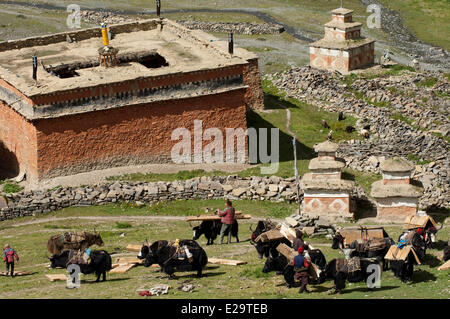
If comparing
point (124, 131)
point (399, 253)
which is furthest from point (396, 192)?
point (124, 131)

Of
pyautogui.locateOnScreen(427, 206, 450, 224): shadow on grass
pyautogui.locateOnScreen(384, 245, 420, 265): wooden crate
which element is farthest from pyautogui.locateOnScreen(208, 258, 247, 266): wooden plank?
pyautogui.locateOnScreen(427, 206, 450, 224): shadow on grass

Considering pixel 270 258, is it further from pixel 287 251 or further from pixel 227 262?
pixel 227 262

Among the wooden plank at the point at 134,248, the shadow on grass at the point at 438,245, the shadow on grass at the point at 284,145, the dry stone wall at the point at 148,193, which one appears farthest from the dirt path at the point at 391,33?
the wooden plank at the point at 134,248

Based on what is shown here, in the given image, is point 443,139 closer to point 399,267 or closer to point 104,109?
point 104,109

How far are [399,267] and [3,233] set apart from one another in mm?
20340

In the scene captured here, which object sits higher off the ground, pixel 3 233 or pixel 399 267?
→ pixel 399 267

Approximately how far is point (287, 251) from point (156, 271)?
17.4ft

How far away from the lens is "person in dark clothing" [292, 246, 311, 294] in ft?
114

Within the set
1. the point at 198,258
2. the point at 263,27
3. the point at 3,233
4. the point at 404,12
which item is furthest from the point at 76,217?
the point at 404,12

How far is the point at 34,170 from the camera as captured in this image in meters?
53.5

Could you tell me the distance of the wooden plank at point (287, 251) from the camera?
35828 mm

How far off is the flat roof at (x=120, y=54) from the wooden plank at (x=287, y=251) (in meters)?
19.8

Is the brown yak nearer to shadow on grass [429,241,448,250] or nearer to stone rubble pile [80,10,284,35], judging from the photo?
shadow on grass [429,241,448,250]

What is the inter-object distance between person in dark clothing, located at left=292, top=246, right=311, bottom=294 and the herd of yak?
1.51 feet
